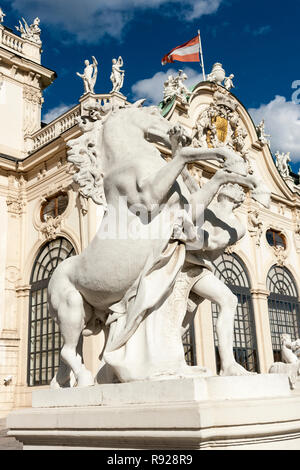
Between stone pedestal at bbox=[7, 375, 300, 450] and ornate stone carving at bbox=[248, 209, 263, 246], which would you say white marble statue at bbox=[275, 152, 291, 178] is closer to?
ornate stone carving at bbox=[248, 209, 263, 246]

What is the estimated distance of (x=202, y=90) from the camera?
746 inches

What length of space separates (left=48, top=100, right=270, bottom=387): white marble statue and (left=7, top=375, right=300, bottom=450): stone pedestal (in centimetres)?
22

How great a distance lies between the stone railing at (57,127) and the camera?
14380 millimetres

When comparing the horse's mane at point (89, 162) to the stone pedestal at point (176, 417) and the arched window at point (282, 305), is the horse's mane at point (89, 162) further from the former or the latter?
the arched window at point (282, 305)

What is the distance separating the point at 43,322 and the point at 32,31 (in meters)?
12.4

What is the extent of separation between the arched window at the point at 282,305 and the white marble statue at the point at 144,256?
55.3 ft

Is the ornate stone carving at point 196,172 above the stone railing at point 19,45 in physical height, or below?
A: below

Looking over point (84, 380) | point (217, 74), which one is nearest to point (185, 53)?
point (217, 74)

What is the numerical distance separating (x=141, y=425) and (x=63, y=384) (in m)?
1.24

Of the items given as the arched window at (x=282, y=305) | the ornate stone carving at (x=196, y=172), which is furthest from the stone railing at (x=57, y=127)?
the arched window at (x=282, y=305)

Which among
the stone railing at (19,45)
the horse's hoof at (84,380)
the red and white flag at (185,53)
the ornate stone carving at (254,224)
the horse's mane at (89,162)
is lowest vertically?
the horse's hoof at (84,380)

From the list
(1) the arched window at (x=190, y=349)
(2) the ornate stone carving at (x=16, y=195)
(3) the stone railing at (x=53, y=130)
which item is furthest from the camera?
(2) the ornate stone carving at (x=16, y=195)

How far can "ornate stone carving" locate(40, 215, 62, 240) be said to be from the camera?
1533 centimetres
